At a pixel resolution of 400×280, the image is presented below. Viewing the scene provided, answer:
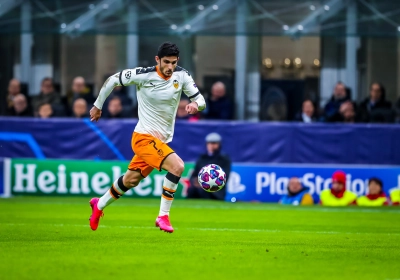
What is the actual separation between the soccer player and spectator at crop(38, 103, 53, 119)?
1004 cm

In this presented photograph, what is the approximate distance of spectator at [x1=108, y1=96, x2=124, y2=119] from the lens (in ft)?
69.6

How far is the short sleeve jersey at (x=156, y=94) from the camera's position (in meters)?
11.4

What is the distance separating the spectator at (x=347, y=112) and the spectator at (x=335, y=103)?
17cm

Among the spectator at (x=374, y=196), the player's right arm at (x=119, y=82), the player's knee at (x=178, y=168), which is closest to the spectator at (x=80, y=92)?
the spectator at (x=374, y=196)

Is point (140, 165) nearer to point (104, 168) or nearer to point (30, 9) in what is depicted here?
point (104, 168)

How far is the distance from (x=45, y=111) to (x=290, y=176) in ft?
19.7

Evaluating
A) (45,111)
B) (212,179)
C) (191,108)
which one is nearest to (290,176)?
(45,111)

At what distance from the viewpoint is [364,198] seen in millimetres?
18859

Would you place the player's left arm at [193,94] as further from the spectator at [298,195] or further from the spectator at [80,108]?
the spectator at [80,108]

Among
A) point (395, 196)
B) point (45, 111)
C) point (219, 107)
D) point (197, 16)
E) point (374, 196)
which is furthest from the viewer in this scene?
point (197, 16)

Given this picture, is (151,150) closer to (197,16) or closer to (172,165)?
(172,165)

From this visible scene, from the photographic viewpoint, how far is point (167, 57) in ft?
36.7

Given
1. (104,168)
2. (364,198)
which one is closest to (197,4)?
(104,168)

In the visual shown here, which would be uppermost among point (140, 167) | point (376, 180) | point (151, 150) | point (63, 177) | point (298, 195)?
point (151, 150)
